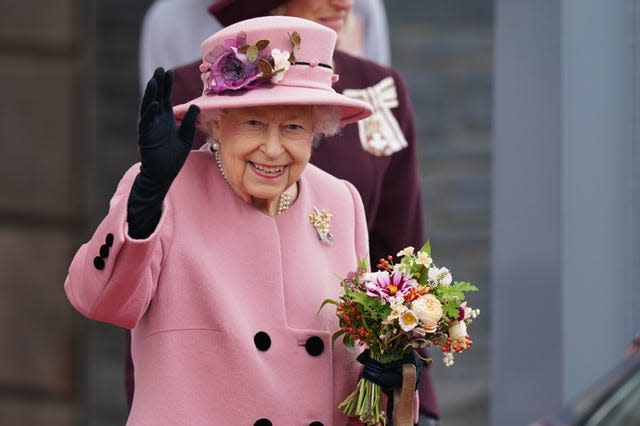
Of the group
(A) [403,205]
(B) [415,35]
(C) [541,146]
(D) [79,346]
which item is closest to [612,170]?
(C) [541,146]

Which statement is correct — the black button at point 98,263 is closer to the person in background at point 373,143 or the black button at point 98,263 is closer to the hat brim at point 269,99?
the hat brim at point 269,99

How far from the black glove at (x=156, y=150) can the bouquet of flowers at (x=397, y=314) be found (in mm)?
474

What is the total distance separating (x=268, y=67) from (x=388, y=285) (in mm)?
519

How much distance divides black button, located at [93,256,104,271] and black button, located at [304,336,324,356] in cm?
49

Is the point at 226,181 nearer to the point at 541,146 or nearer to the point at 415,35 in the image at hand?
the point at 541,146

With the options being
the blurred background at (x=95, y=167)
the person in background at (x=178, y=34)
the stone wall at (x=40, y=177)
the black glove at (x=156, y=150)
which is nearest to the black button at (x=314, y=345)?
the black glove at (x=156, y=150)

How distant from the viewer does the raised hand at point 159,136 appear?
3.35 metres

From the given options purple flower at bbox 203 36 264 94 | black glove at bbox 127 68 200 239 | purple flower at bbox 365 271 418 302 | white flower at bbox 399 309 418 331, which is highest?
purple flower at bbox 203 36 264 94

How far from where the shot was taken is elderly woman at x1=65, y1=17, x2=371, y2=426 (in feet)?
11.7

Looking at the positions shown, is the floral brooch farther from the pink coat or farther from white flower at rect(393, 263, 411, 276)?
white flower at rect(393, 263, 411, 276)

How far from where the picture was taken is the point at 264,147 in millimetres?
3637

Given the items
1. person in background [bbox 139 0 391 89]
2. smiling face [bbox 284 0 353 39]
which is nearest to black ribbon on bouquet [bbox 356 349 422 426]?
smiling face [bbox 284 0 353 39]

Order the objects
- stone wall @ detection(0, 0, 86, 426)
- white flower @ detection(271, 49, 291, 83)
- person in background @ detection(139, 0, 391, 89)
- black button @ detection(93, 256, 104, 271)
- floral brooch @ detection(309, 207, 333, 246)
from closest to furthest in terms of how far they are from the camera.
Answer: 1. black button @ detection(93, 256, 104, 271)
2. white flower @ detection(271, 49, 291, 83)
3. floral brooch @ detection(309, 207, 333, 246)
4. person in background @ detection(139, 0, 391, 89)
5. stone wall @ detection(0, 0, 86, 426)

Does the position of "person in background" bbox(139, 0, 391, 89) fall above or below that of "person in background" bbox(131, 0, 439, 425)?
above
